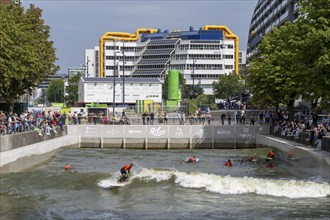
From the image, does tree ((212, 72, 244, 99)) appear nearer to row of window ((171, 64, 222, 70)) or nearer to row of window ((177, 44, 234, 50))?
row of window ((171, 64, 222, 70))

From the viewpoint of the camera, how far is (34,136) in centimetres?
4003

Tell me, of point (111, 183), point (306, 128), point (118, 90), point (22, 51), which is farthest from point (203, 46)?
point (111, 183)

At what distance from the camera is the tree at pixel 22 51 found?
145ft

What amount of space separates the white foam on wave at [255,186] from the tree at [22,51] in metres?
19.9

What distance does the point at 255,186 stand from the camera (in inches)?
1035

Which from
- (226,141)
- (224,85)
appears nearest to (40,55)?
(226,141)

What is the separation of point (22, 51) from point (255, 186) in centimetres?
2587

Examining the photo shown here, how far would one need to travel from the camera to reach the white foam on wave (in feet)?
82.6

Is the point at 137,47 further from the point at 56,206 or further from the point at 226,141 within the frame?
the point at 56,206

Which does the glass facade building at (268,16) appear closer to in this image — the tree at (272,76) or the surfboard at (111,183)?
the tree at (272,76)

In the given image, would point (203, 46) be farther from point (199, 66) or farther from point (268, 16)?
point (268, 16)

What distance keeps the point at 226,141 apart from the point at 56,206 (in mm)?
32043

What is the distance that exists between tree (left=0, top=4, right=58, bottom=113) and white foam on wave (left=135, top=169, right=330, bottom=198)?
19.9 metres

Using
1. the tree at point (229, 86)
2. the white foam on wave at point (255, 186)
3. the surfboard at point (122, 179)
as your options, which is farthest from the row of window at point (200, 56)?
the surfboard at point (122, 179)
